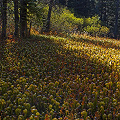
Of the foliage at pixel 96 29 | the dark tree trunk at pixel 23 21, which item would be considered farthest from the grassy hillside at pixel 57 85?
the foliage at pixel 96 29

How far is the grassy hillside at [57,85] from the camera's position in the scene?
3.97 m

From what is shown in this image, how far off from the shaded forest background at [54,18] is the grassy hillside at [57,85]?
9.62ft

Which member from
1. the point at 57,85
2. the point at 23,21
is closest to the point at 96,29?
the point at 23,21

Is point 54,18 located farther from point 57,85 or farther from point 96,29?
point 57,85

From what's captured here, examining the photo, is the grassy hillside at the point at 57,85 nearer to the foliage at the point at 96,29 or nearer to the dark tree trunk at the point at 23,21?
the dark tree trunk at the point at 23,21

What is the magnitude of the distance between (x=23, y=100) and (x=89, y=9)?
137ft

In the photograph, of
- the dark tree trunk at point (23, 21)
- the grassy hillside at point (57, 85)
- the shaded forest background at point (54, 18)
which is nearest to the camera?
the grassy hillside at point (57, 85)

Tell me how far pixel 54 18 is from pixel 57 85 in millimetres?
14905

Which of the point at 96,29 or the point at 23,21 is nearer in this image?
the point at 23,21

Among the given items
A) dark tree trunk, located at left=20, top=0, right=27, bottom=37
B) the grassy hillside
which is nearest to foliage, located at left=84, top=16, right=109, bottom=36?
dark tree trunk, located at left=20, top=0, right=27, bottom=37

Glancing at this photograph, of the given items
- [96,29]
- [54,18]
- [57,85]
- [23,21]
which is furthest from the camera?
[96,29]

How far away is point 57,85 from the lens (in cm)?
531

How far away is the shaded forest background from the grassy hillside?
9.62ft

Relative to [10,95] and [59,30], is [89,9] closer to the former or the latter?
[59,30]
